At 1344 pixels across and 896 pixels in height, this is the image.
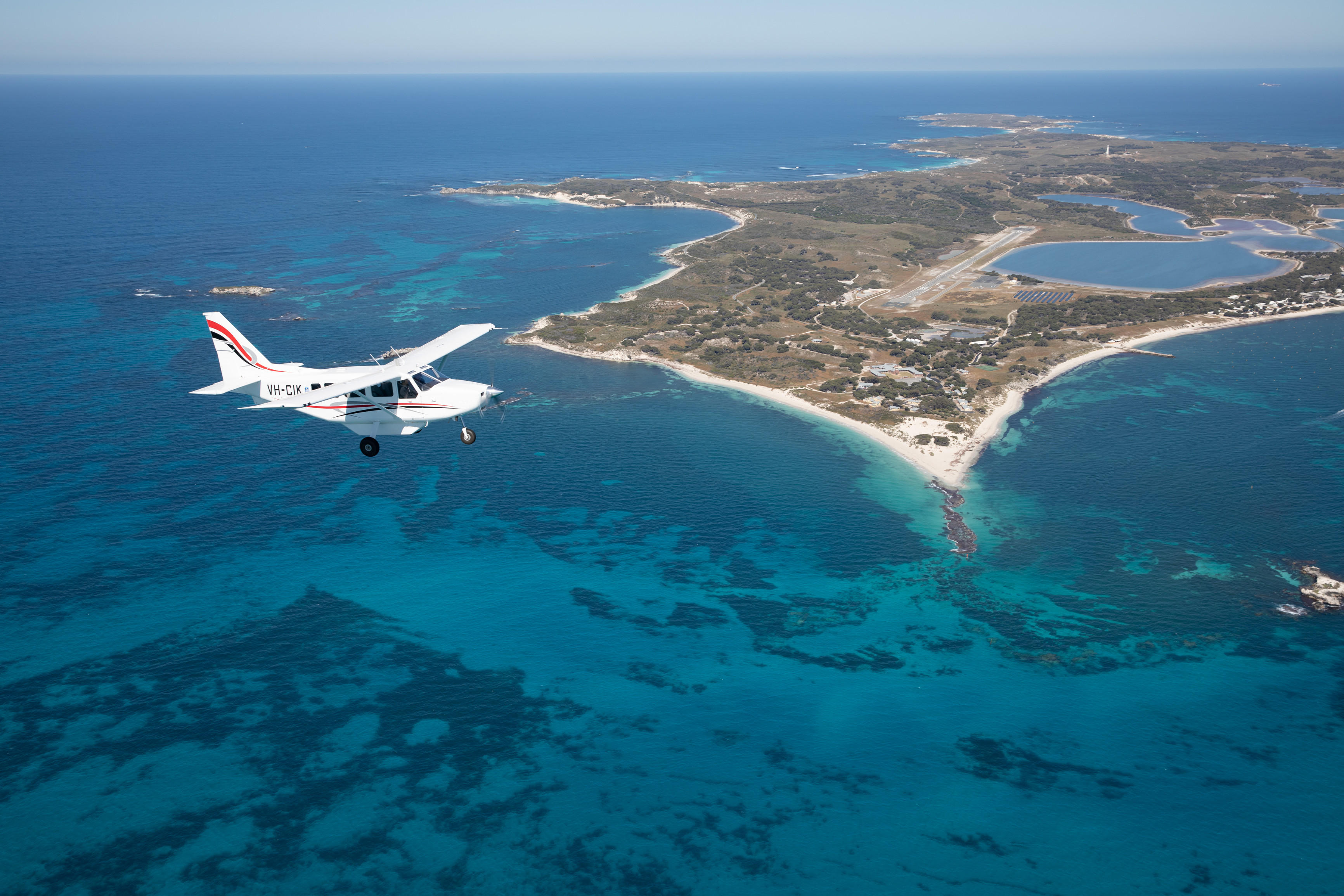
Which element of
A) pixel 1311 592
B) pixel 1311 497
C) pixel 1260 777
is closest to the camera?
pixel 1260 777

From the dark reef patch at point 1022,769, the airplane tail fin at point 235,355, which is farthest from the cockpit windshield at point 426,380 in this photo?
the dark reef patch at point 1022,769

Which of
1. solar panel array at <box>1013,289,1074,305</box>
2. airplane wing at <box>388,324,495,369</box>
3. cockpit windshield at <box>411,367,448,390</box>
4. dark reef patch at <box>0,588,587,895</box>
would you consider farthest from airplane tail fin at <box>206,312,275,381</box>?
solar panel array at <box>1013,289,1074,305</box>

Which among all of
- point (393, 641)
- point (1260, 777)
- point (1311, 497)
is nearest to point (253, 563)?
point (393, 641)

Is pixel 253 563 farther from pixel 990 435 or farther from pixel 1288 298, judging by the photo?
pixel 1288 298

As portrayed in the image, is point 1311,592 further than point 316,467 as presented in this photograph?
No

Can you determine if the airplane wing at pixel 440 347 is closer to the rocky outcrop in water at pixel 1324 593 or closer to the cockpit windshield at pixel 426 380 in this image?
the cockpit windshield at pixel 426 380
